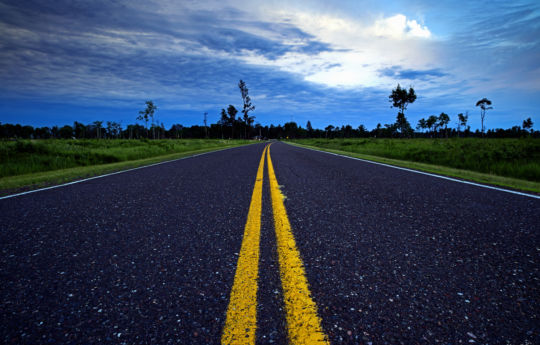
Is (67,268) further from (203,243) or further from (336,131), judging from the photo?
(336,131)

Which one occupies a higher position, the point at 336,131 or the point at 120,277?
the point at 336,131

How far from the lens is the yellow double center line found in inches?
46.7

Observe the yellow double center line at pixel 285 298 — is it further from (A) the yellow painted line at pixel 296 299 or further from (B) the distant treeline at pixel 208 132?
(B) the distant treeline at pixel 208 132

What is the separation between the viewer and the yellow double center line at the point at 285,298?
1187 mm

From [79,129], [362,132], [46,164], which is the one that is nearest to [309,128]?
[362,132]

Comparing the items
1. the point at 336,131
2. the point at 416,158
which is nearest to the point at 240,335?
the point at 416,158

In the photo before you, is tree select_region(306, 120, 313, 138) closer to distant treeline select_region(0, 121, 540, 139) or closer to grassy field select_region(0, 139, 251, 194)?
distant treeline select_region(0, 121, 540, 139)

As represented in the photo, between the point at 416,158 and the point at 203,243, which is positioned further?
the point at 416,158

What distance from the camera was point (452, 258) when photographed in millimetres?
1955

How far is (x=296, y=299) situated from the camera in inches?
56.9

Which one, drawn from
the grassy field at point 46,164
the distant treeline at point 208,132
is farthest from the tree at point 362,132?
the grassy field at point 46,164

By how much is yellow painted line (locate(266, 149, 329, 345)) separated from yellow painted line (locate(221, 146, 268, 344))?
0.19 m

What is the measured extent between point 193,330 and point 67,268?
1277 mm

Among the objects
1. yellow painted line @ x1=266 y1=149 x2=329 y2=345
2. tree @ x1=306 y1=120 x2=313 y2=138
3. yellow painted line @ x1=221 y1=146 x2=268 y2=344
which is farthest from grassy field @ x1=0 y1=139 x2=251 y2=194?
tree @ x1=306 y1=120 x2=313 y2=138
